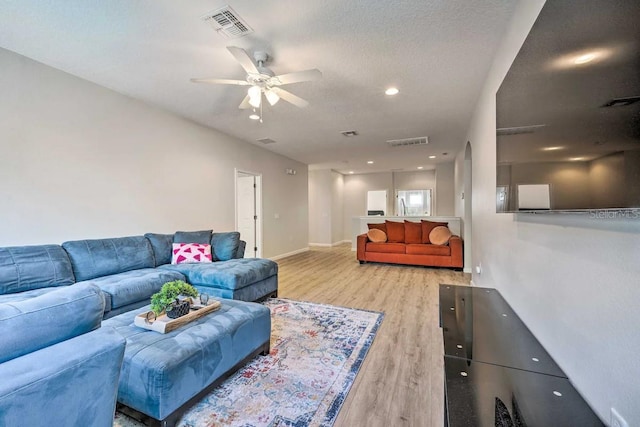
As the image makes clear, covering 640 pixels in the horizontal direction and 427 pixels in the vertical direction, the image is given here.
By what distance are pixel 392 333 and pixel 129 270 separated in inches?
119

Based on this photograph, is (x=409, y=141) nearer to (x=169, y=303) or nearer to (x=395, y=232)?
(x=395, y=232)

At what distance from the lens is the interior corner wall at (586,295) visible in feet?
2.23

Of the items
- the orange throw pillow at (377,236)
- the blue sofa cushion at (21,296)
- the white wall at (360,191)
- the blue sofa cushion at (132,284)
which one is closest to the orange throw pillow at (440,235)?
the orange throw pillow at (377,236)

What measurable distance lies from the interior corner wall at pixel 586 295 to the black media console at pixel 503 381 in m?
0.05

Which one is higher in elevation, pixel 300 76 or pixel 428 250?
pixel 300 76

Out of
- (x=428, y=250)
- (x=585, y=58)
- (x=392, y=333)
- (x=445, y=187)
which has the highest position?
(x=445, y=187)

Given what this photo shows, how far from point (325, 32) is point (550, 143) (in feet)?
6.24

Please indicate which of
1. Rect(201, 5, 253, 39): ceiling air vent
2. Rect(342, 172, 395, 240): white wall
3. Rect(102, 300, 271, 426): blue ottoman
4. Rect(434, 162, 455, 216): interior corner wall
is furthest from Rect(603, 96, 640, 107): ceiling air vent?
Rect(342, 172, 395, 240): white wall

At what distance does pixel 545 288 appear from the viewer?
1.21m

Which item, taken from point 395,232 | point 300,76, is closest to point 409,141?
point 395,232

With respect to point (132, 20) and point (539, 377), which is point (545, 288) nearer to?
point (539, 377)

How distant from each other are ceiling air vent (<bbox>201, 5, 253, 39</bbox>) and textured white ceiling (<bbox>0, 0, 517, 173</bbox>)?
0.05 m

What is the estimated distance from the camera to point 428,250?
547cm

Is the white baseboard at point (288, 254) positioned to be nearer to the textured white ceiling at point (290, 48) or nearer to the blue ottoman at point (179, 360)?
the textured white ceiling at point (290, 48)
